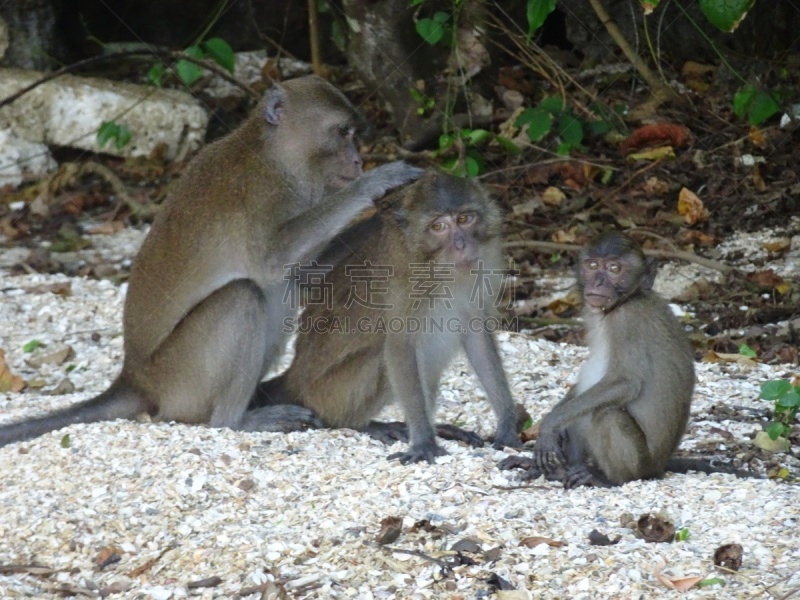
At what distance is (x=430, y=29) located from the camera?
8695mm

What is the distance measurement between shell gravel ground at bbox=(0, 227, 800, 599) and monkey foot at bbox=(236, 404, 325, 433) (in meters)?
0.16

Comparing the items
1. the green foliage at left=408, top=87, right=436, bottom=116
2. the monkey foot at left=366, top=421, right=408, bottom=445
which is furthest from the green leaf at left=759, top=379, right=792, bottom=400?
the green foliage at left=408, top=87, right=436, bottom=116

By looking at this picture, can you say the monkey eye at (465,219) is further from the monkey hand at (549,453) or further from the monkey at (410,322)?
the monkey hand at (549,453)

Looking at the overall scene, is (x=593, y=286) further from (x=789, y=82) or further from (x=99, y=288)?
(x=789, y=82)

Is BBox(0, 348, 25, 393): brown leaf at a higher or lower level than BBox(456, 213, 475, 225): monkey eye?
lower

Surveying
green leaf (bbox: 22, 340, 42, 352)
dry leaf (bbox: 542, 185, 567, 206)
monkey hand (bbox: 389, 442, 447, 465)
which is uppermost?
dry leaf (bbox: 542, 185, 567, 206)

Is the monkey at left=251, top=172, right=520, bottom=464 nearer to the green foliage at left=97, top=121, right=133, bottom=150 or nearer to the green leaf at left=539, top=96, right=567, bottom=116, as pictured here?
the green leaf at left=539, top=96, right=567, bottom=116

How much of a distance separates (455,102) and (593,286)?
17.6ft

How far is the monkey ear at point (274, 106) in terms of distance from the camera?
611 cm

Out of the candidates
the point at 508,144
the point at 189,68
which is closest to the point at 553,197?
the point at 508,144

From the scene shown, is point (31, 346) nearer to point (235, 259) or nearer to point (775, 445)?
point (235, 259)

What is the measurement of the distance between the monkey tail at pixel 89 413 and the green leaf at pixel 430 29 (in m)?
3.90

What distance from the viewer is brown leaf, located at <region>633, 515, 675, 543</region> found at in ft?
13.8

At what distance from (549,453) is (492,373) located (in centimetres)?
83
